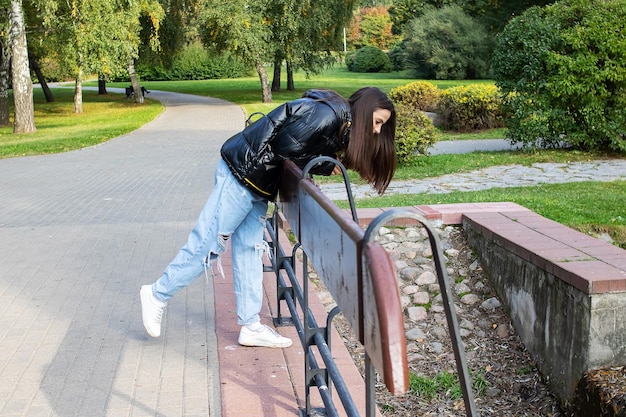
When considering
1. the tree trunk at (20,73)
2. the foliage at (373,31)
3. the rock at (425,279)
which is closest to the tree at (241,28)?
the tree trunk at (20,73)

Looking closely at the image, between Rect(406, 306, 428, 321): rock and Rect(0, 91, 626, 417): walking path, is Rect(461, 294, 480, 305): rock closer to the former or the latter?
Rect(406, 306, 428, 321): rock

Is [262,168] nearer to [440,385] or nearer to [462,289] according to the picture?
[440,385]

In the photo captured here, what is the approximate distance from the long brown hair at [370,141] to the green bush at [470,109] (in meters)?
15.1

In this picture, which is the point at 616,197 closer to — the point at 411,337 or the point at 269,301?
the point at 411,337

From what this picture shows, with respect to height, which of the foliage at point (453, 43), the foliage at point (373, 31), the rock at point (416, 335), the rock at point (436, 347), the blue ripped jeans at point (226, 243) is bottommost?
the rock at point (436, 347)

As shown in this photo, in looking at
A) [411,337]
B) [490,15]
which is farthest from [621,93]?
[490,15]

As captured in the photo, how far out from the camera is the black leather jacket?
3426mm

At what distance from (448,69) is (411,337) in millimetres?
44226

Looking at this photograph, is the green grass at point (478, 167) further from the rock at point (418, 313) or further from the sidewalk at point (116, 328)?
the sidewalk at point (116, 328)

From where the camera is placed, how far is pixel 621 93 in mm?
12500

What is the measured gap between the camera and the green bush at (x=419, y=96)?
2078 centimetres

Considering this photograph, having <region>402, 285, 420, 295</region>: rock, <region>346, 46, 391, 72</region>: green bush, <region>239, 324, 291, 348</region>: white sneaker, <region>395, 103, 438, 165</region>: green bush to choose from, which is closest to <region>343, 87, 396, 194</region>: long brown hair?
<region>239, 324, 291, 348</region>: white sneaker

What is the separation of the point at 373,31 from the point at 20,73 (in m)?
63.9

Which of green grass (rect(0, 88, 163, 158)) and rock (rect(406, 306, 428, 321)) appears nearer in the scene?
rock (rect(406, 306, 428, 321))
